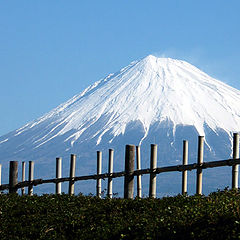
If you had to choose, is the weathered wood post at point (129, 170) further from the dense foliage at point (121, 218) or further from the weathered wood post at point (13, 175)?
the weathered wood post at point (13, 175)

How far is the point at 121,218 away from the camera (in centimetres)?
1386

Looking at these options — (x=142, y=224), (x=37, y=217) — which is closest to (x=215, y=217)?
(x=142, y=224)

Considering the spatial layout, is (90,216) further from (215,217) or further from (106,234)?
(215,217)

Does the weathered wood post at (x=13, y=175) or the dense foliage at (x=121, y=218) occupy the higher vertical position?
the weathered wood post at (x=13, y=175)

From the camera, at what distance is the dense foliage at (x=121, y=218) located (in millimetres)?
11969

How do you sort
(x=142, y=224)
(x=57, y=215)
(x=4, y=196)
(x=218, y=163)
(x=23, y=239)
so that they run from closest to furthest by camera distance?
(x=142, y=224)
(x=23, y=239)
(x=57, y=215)
(x=218, y=163)
(x=4, y=196)

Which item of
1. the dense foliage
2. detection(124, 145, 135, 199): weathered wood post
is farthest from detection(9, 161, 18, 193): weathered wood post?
detection(124, 145, 135, 199): weathered wood post

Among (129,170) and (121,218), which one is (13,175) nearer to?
(129,170)

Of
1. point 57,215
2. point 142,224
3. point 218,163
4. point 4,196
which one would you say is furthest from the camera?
point 4,196

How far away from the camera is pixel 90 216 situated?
1445 centimetres

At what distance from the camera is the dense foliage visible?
471 inches

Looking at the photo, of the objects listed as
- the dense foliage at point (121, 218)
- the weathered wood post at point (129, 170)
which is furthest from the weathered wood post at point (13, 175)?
the weathered wood post at point (129, 170)

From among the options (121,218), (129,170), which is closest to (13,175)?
(129,170)

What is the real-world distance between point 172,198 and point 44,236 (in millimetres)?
2662
